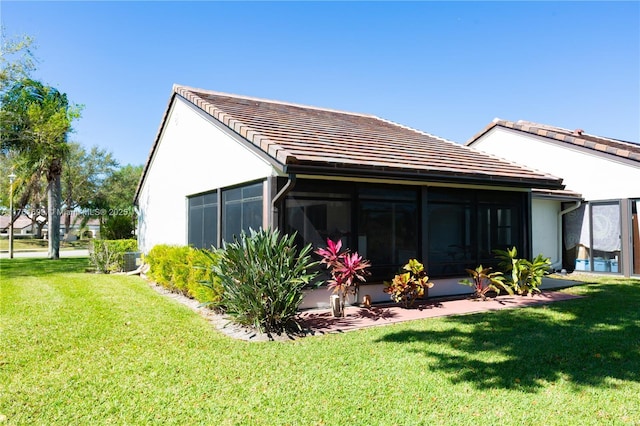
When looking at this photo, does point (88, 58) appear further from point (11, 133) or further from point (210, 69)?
point (11, 133)

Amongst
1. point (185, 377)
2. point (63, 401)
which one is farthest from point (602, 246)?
point (63, 401)

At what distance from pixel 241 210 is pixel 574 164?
13505 millimetres

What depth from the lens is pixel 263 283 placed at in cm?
706

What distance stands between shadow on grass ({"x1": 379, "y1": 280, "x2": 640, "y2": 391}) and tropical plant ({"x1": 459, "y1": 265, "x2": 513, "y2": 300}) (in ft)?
4.67

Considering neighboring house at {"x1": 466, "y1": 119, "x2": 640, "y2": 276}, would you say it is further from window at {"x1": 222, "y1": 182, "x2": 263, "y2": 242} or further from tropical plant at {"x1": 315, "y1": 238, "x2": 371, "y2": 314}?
window at {"x1": 222, "y1": 182, "x2": 263, "y2": 242}

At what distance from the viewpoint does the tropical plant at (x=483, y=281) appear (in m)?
10.3

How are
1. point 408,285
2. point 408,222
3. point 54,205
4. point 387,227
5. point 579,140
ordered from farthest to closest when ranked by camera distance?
point 54,205 → point 579,140 → point 408,222 → point 387,227 → point 408,285

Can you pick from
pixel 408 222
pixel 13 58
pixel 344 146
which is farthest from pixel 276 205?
pixel 13 58

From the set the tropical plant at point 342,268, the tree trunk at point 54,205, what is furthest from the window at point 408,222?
the tree trunk at point 54,205

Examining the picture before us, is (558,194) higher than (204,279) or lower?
higher

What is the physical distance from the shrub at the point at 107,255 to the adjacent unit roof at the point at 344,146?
6921 mm

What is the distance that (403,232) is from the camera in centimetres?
1003

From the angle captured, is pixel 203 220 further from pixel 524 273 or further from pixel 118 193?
pixel 118 193

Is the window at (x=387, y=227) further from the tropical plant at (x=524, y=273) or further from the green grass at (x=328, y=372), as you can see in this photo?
the tropical plant at (x=524, y=273)
